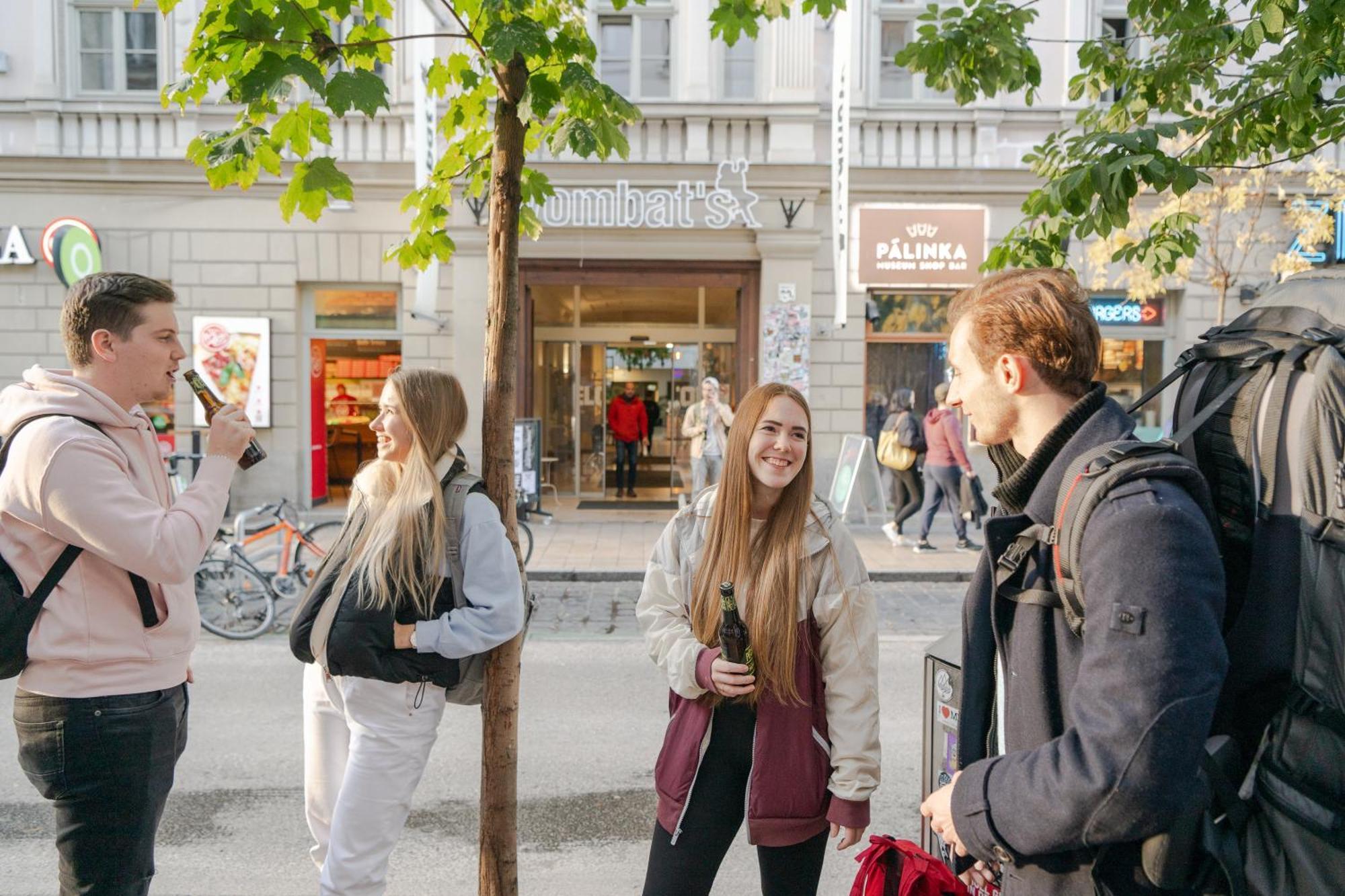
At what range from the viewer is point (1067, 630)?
5.34ft

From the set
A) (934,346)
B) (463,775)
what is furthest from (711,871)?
(934,346)

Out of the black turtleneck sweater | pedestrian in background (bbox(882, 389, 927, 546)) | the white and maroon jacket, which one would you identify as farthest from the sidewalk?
the black turtleneck sweater

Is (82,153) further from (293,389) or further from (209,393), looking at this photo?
(209,393)

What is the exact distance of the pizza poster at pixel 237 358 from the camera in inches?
531

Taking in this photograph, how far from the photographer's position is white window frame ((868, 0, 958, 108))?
14000mm

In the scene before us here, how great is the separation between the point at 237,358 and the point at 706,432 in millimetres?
6626

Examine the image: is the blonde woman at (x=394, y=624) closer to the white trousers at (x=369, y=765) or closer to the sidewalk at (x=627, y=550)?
the white trousers at (x=369, y=765)

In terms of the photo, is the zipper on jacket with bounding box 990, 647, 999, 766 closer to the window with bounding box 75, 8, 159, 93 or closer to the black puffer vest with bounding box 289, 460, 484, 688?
the black puffer vest with bounding box 289, 460, 484, 688

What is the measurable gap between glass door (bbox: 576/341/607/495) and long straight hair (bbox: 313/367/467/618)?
506 inches

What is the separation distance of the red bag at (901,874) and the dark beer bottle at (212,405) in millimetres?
1825

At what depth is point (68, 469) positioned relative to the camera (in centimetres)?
225

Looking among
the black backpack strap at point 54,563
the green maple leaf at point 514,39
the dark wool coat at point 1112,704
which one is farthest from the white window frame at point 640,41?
the dark wool coat at point 1112,704

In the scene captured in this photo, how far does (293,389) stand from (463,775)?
1017 cm

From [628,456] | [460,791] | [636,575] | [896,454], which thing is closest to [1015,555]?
[460,791]
